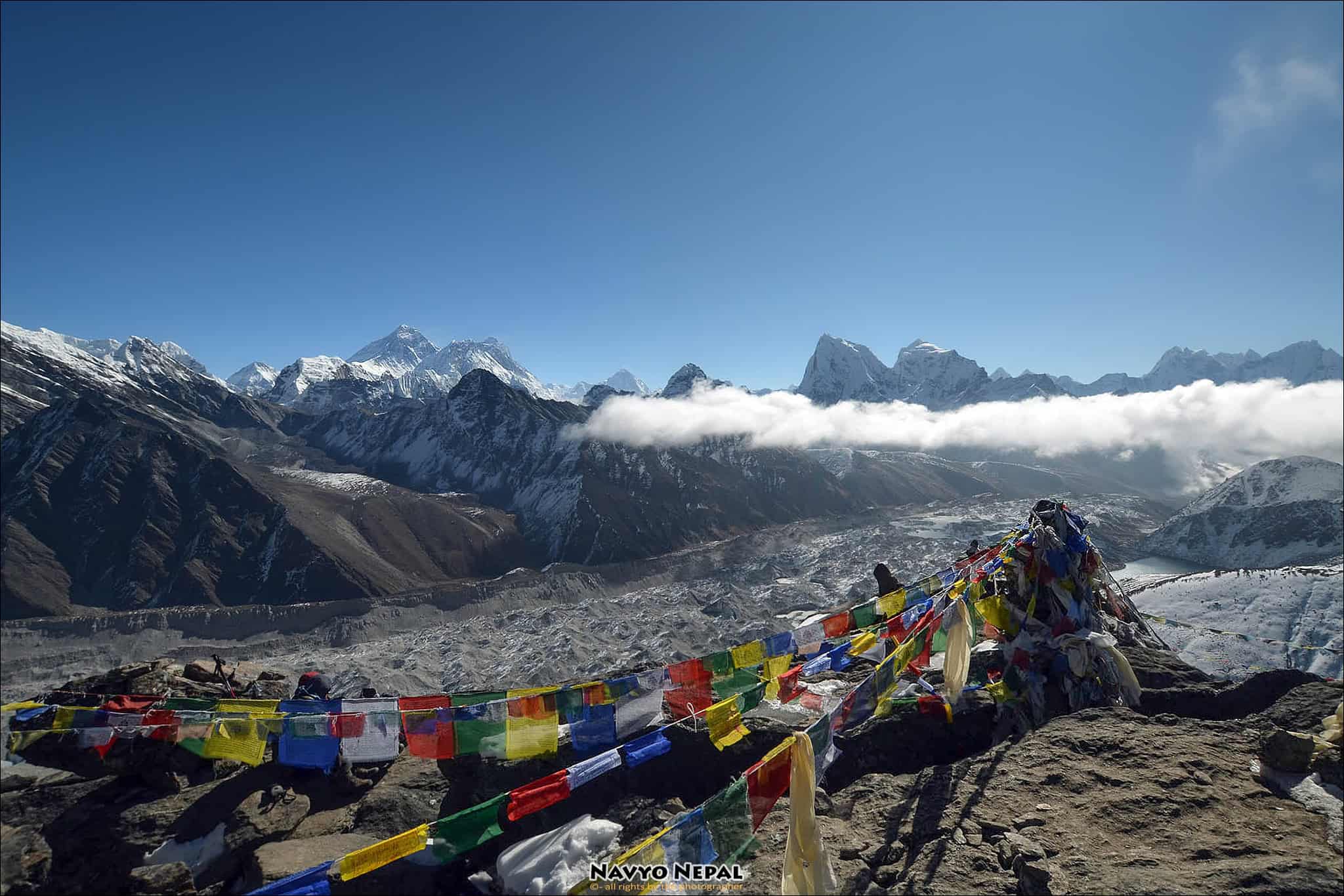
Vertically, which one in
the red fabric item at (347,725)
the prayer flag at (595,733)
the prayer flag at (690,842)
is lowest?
the prayer flag at (595,733)

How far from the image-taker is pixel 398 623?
321 ft

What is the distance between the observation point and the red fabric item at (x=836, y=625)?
1584cm

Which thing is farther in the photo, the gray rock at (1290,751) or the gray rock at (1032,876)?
the gray rock at (1290,751)

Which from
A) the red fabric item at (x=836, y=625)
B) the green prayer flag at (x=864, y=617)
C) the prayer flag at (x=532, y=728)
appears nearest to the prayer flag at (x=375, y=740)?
the prayer flag at (x=532, y=728)

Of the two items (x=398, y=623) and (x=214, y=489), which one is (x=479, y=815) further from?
(x=214, y=489)

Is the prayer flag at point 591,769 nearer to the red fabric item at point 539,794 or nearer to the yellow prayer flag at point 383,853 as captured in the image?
the red fabric item at point 539,794

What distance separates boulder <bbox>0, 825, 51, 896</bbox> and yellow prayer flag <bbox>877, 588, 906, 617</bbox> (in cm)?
1724

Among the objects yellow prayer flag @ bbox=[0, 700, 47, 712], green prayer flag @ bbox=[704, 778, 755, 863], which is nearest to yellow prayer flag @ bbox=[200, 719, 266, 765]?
yellow prayer flag @ bbox=[0, 700, 47, 712]

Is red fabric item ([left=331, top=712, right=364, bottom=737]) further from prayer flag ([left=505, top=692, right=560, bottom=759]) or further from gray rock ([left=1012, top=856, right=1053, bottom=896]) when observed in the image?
gray rock ([left=1012, top=856, right=1053, bottom=896])

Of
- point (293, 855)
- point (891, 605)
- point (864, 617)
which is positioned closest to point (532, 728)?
point (293, 855)

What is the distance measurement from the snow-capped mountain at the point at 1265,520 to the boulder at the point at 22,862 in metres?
183

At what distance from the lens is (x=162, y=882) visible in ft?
25.7

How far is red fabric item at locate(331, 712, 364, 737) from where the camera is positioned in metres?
11.1

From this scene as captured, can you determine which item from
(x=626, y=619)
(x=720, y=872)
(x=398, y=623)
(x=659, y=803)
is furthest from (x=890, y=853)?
(x=398, y=623)
